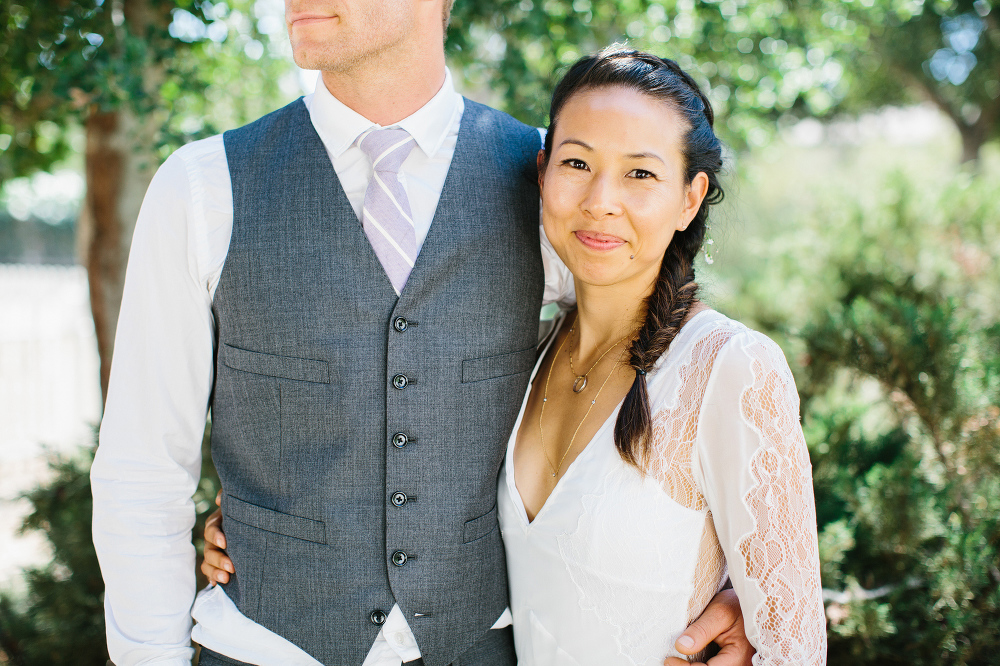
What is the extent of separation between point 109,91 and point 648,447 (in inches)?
76.7

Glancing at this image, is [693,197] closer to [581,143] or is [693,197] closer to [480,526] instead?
[581,143]

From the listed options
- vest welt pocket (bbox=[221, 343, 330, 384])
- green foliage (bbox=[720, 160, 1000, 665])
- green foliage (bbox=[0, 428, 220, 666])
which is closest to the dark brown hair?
vest welt pocket (bbox=[221, 343, 330, 384])

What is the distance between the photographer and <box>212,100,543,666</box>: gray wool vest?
1379 mm

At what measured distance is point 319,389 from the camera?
4.52ft

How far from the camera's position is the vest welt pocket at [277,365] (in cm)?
138

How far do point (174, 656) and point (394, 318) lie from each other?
2.66ft

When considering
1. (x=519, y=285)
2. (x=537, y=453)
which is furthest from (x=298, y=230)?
(x=537, y=453)

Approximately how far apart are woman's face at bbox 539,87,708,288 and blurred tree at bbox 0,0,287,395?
1372mm

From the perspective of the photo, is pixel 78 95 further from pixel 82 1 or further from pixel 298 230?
pixel 298 230

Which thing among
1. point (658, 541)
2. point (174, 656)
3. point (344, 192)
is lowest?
point (174, 656)

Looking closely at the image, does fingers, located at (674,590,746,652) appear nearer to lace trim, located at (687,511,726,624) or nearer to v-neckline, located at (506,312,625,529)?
lace trim, located at (687,511,726,624)

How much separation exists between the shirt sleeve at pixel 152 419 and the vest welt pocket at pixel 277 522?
0.50 ft

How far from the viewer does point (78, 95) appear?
8.48ft

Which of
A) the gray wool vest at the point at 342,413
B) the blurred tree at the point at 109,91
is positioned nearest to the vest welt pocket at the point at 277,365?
the gray wool vest at the point at 342,413
